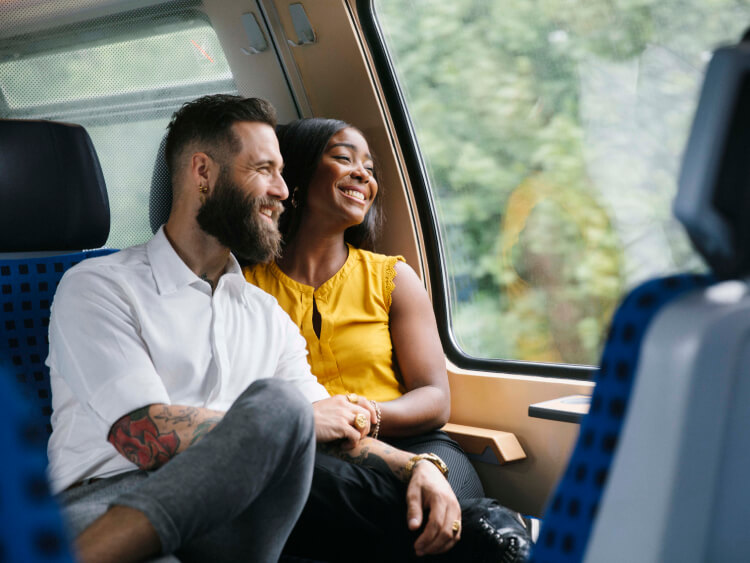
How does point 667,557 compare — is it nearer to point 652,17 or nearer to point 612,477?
point 612,477

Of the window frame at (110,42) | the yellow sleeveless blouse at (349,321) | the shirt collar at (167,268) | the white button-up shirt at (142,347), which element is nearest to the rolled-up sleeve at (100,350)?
the white button-up shirt at (142,347)

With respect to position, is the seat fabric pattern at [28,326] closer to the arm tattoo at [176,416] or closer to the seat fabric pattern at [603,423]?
the arm tattoo at [176,416]

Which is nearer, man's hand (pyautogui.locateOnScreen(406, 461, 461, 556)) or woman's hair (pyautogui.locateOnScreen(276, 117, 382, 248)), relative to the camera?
man's hand (pyautogui.locateOnScreen(406, 461, 461, 556))

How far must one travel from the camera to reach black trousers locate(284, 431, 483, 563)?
5.70 ft

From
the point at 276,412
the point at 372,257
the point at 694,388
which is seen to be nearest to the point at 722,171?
the point at 694,388

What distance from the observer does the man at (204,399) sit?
1.07 m

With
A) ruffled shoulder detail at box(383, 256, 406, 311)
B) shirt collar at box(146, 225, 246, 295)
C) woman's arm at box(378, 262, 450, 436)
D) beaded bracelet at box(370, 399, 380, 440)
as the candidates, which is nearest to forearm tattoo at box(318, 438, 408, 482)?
beaded bracelet at box(370, 399, 380, 440)

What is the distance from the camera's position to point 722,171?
2.06 feet

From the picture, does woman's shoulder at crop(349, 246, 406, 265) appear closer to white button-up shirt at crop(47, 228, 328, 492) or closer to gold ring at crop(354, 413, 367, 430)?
white button-up shirt at crop(47, 228, 328, 492)

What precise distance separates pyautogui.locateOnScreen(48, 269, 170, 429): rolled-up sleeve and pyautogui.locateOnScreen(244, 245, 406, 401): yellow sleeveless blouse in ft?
2.31

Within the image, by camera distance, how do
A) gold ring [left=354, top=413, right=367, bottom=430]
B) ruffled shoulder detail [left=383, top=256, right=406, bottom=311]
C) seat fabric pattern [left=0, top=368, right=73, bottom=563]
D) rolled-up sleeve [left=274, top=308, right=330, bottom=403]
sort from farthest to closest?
ruffled shoulder detail [left=383, top=256, right=406, bottom=311]
rolled-up sleeve [left=274, top=308, right=330, bottom=403]
gold ring [left=354, top=413, right=367, bottom=430]
seat fabric pattern [left=0, top=368, right=73, bottom=563]

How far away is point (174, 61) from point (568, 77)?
1288 mm

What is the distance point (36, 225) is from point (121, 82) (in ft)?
2.51

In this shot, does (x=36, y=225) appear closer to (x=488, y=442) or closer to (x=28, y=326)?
(x=28, y=326)
